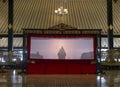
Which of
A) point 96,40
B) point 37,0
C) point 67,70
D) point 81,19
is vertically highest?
point 37,0

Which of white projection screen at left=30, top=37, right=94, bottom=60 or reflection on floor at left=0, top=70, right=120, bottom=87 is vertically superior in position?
white projection screen at left=30, top=37, right=94, bottom=60

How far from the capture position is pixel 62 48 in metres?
11.8

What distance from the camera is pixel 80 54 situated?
38.7 ft

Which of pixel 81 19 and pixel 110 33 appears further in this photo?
pixel 81 19

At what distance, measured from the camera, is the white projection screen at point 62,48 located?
11.8 metres

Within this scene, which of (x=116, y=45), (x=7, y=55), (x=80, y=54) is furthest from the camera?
(x=116, y=45)

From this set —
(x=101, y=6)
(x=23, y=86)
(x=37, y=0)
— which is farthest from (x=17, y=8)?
(x=23, y=86)

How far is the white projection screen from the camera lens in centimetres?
1177

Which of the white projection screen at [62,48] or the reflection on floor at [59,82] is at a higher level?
the white projection screen at [62,48]

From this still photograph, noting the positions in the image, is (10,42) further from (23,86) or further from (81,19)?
(23,86)

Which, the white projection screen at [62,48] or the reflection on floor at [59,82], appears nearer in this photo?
the reflection on floor at [59,82]

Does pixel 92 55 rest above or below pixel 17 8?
below

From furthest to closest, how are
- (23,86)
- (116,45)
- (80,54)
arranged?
(116,45), (80,54), (23,86)

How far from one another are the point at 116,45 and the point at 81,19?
3.19 metres
